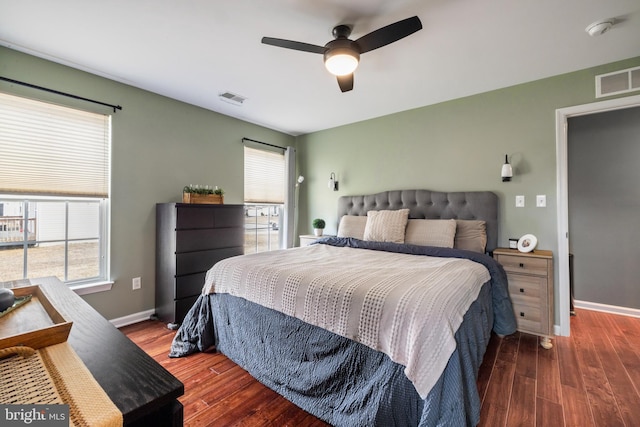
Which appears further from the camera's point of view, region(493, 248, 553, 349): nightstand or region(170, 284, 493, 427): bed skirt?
region(493, 248, 553, 349): nightstand

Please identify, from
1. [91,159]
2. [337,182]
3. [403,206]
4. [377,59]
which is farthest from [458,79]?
[91,159]

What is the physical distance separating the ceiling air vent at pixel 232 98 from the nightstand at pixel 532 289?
10.4 ft

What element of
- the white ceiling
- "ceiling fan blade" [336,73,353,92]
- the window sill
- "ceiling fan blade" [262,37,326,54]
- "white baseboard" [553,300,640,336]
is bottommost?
"white baseboard" [553,300,640,336]

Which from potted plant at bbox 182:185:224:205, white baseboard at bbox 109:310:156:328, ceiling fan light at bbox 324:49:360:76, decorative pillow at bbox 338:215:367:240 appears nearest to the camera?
ceiling fan light at bbox 324:49:360:76

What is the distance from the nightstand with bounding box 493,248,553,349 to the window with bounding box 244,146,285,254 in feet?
10.1

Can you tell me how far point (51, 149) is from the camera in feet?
8.09

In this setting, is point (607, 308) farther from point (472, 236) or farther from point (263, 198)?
point (263, 198)

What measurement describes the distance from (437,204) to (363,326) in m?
2.30

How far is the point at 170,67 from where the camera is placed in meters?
2.55

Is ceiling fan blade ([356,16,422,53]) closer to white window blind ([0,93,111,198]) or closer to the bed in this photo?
the bed

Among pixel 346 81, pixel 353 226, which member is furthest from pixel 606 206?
pixel 346 81

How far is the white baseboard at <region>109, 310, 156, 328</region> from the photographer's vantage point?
2.83 metres

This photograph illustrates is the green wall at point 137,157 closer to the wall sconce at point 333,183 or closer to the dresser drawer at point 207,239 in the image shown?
the dresser drawer at point 207,239

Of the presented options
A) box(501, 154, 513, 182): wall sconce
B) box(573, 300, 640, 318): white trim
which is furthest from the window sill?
box(573, 300, 640, 318): white trim
